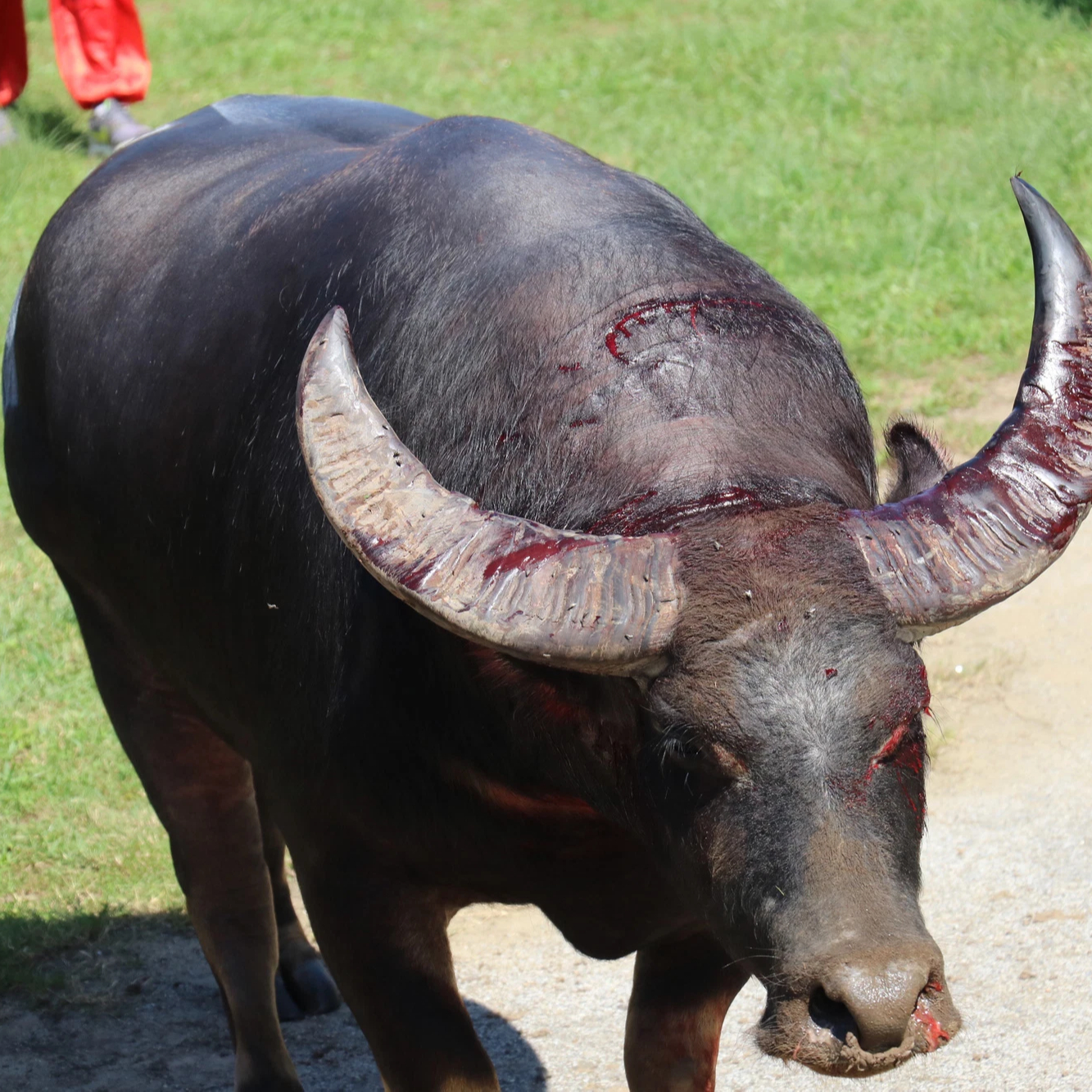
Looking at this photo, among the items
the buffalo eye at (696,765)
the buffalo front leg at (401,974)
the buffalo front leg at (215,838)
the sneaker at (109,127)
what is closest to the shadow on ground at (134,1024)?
the buffalo front leg at (215,838)

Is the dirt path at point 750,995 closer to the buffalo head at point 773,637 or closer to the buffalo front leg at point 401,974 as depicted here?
the buffalo front leg at point 401,974

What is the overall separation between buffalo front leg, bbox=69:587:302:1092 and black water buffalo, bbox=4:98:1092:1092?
0.4 inches

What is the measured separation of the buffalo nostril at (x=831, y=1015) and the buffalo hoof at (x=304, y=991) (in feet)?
9.58

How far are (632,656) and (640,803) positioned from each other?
38 centimetres

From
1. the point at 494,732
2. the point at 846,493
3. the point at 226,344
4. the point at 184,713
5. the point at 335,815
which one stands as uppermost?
the point at 846,493

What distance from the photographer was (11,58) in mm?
12070

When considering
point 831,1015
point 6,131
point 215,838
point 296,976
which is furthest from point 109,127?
point 831,1015

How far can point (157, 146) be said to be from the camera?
4.79 m

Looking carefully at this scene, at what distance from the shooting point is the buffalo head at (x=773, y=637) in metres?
2.39

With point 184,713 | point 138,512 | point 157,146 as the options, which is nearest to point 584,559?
point 138,512

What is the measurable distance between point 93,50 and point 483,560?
1076 centimetres

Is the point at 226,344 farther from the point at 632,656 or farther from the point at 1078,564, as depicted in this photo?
the point at 1078,564

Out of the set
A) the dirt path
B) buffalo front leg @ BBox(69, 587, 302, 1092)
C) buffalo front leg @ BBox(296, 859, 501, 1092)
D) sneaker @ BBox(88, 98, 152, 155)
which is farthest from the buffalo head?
sneaker @ BBox(88, 98, 152, 155)

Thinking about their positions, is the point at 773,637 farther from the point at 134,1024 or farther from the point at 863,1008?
the point at 134,1024
